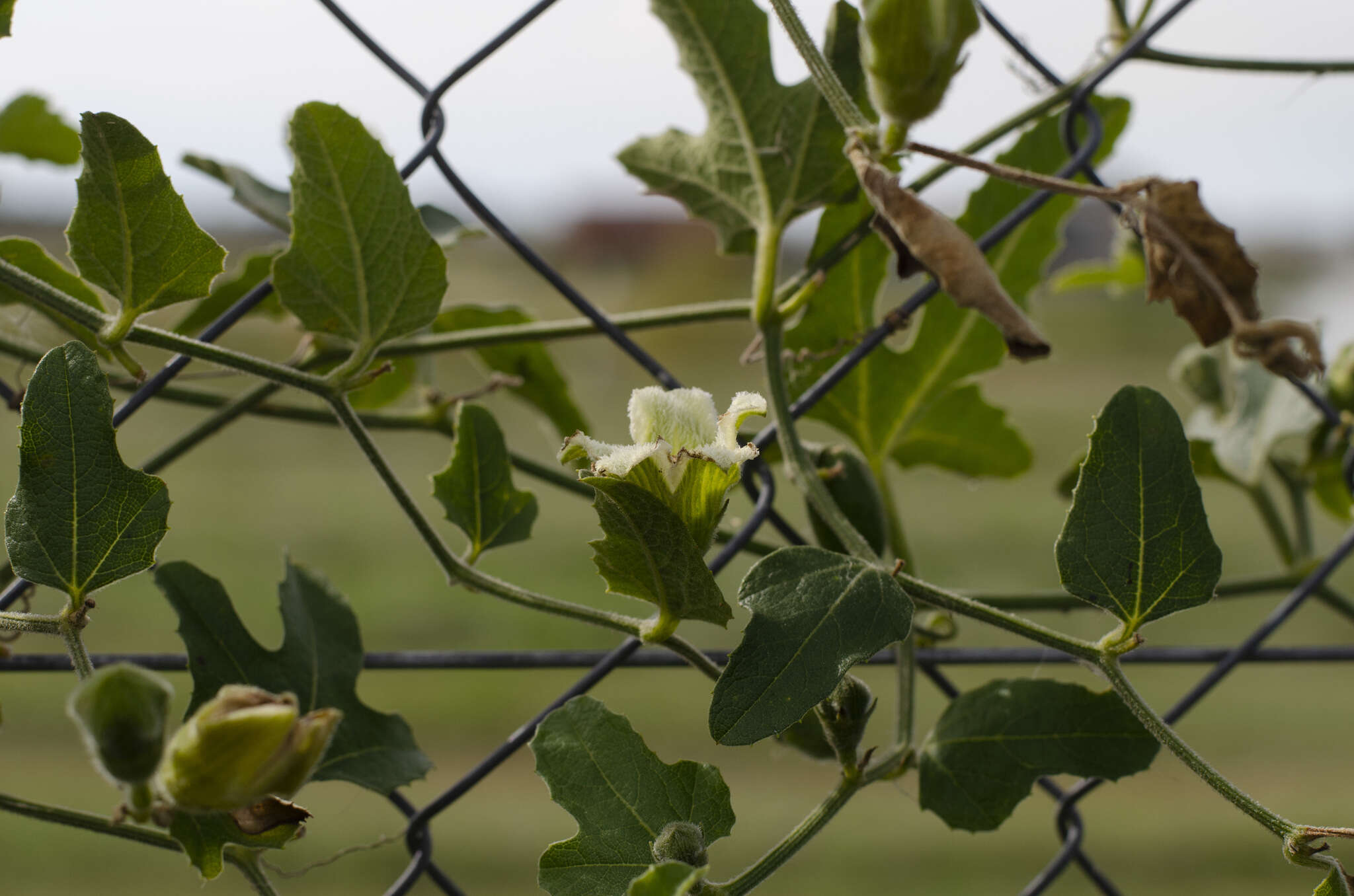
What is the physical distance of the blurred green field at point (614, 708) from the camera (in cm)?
218

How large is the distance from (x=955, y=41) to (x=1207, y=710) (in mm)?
3218

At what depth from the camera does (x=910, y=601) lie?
12.5 inches

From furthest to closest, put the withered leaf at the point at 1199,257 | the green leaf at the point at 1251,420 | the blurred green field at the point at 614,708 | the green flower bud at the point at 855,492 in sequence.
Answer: the blurred green field at the point at 614,708, the green leaf at the point at 1251,420, the green flower bud at the point at 855,492, the withered leaf at the point at 1199,257

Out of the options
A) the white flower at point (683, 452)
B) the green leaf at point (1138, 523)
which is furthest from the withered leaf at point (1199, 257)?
the white flower at point (683, 452)

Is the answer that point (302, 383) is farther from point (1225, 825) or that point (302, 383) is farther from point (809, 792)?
point (1225, 825)

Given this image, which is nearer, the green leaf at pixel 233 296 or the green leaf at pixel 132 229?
the green leaf at pixel 132 229

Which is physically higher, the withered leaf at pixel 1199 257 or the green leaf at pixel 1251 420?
the green leaf at pixel 1251 420

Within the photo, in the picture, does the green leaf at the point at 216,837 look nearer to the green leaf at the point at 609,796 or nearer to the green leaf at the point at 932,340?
the green leaf at the point at 609,796

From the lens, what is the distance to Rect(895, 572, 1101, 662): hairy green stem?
1.10ft

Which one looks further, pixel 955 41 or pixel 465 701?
pixel 465 701

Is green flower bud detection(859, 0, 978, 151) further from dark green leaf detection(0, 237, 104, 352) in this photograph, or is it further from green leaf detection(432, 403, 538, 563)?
dark green leaf detection(0, 237, 104, 352)

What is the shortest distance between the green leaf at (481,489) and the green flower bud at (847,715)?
5.5 inches

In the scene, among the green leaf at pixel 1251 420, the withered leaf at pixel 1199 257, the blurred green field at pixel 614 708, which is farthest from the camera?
the blurred green field at pixel 614 708

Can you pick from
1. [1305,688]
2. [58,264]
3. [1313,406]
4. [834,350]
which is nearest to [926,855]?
[1305,688]
